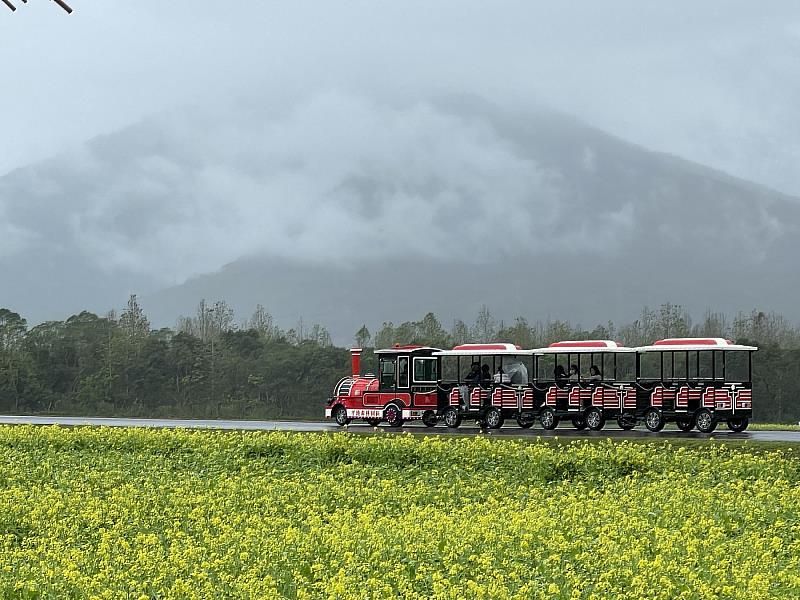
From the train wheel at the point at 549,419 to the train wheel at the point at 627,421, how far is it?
155 centimetres

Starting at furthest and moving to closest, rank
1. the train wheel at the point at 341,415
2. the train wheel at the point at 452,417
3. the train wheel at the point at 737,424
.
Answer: the train wheel at the point at 341,415 < the train wheel at the point at 452,417 < the train wheel at the point at 737,424

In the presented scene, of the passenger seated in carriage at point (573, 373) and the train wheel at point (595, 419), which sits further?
the passenger seated in carriage at point (573, 373)

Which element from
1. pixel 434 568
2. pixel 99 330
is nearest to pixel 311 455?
pixel 434 568

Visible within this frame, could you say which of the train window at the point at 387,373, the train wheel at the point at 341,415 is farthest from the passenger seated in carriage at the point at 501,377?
the train wheel at the point at 341,415

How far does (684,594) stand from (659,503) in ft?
18.6

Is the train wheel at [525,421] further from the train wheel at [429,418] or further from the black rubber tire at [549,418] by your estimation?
the train wheel at [429,418]

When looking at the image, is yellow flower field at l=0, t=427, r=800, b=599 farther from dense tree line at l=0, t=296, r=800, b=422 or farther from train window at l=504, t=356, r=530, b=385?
dense tree line at l=0, t=296, r=800, b=422

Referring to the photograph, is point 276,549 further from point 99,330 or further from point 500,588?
point 99,330

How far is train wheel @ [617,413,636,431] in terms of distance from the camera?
27.3 m

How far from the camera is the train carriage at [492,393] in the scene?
28.6 meters

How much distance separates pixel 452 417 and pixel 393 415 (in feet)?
6.14

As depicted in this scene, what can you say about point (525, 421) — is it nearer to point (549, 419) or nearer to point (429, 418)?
point (549, 419)

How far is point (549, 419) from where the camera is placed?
1101 inches

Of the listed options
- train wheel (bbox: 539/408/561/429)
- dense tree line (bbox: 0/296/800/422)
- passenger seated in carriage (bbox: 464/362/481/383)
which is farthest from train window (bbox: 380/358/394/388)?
dense tree line (bbox: 0/296/800/422)
